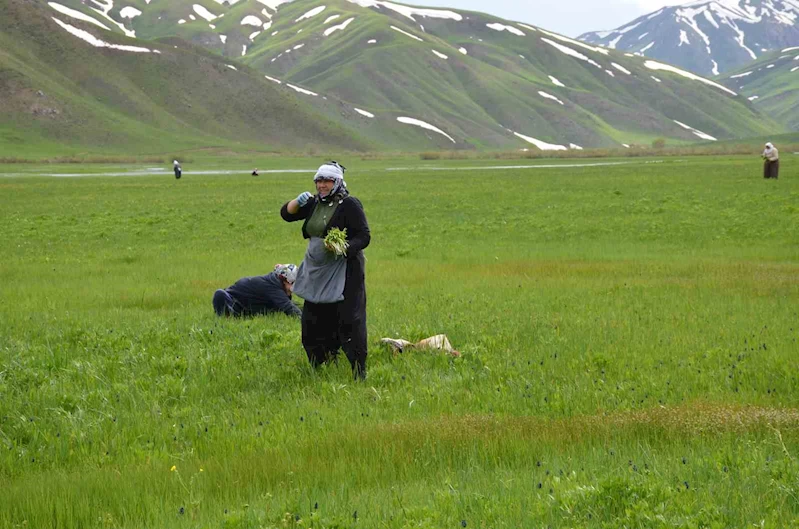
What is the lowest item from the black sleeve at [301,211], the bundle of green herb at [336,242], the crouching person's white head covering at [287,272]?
the crouching person's white head covering at [287,272]

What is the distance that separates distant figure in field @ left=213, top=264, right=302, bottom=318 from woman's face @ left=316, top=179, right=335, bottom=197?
14.0 ft

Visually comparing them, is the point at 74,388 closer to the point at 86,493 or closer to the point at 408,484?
the point at 86,493

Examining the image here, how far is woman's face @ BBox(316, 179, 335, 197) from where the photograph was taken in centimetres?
1005

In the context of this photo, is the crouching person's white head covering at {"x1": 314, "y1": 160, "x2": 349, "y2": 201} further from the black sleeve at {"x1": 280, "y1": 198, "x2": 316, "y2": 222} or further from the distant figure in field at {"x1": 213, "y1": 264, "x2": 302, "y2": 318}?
the distant figure in field at {"x1": 213, "y1": 264, "x2": 302, "y2": 318}

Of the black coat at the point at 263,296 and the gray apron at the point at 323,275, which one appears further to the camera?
the black coat at the point at 263,296

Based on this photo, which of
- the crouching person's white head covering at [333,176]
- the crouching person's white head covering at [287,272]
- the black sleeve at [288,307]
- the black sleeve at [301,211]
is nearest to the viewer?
the crouching person's white head covering at [333,176]

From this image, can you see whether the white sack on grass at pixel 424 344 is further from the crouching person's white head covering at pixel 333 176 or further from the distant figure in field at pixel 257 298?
the distant figure in field at pixel 257 298

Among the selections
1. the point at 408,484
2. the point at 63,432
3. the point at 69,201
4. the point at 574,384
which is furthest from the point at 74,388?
the point at 69,201

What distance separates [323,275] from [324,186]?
1.05 meters

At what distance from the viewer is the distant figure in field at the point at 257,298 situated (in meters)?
14.3

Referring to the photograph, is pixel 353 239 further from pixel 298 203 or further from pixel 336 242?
pixel 298 203

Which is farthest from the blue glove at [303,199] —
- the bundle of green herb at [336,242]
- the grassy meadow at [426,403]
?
the grassy meadow at [426,403]

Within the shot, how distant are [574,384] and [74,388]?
561 centimetres

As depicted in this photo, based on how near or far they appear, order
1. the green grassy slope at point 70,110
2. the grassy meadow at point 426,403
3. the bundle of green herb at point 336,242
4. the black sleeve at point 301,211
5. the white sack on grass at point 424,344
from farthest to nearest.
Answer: the green grassy slope at point 70,110, the white sack on grass at point 424,344, the black sleeve at point 301,211, the bundle of green herb at point 336,242, the grassy meadow at point 426,403
